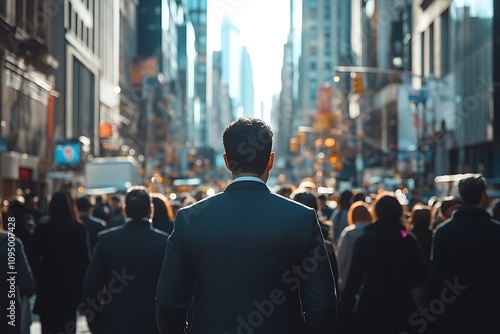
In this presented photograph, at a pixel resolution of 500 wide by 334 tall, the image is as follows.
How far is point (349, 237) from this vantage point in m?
10.4

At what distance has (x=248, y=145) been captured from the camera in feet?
15.7

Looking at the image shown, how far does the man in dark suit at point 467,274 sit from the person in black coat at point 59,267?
3.89 metres

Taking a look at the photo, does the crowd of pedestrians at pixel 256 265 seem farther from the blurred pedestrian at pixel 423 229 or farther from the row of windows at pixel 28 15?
the row of windows at pixel 28 15

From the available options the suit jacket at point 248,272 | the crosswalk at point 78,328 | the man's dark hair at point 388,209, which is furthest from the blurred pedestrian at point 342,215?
the suit jacket at point 248,272

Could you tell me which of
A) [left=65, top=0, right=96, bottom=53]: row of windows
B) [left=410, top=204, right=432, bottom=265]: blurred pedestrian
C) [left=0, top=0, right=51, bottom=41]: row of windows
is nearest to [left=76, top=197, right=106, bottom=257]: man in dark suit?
[left=410, top=204, right=432, bottom=265]: blurred pedestrian

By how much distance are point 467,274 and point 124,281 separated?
8.83ft

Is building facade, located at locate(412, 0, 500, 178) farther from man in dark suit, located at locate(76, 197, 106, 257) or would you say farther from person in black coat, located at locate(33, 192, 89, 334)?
person in black coat, located at locate(33, 192, 89, 334)

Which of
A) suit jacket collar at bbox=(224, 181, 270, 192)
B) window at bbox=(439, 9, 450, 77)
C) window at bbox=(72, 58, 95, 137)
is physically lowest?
suit jacket collar at bbox=(224, 181, 270, 192)

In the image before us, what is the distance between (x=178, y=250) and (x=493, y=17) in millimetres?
43940

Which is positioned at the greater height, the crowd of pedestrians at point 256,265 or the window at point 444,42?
the window at point 444,42

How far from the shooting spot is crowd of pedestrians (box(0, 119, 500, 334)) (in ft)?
15.1

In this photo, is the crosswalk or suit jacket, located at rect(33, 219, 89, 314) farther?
the crosswalk

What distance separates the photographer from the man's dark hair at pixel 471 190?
8.00 meters

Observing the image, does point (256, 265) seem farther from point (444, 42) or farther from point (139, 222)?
point (444, 42)
